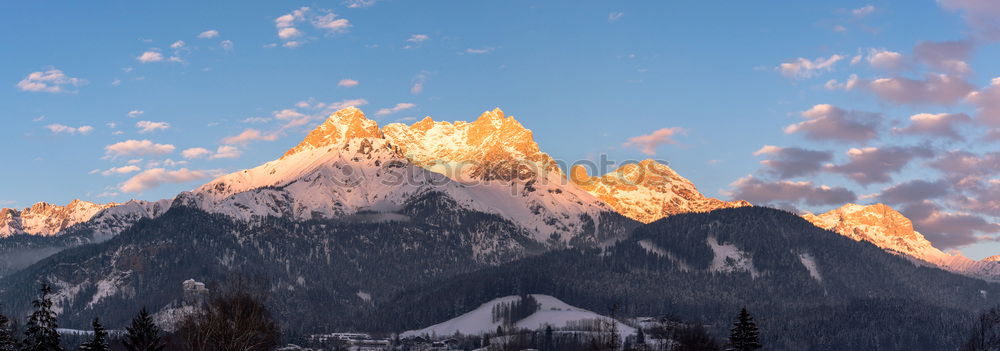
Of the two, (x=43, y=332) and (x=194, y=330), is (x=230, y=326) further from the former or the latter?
(x=43, y=332)

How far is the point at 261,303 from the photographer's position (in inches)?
7510

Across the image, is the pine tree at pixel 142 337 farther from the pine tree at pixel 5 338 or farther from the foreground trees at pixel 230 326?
the pine tree at pixel 5 338

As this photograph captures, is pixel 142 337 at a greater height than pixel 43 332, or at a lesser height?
lesser

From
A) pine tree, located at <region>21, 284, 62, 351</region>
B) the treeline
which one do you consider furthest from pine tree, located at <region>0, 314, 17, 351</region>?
pine tree, located at <region>21, 284, 62, 351</region>

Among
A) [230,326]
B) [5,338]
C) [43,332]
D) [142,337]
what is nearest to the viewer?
[5,338]

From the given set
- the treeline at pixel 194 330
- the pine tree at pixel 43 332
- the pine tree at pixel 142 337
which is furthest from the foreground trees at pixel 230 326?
the pine tree at pixel 43 332

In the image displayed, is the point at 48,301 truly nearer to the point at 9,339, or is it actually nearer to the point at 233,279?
the point at 9,339

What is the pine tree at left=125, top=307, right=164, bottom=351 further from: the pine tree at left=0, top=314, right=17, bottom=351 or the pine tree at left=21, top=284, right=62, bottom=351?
the pine tree at left=0, top=314, right=17, bottom=351

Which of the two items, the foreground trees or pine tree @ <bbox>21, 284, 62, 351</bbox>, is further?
the foreground trees

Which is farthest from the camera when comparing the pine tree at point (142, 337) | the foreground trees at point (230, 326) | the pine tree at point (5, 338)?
the foreground trees at point (230, 326)

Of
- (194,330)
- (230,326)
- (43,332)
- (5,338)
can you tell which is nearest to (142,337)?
(194,330)

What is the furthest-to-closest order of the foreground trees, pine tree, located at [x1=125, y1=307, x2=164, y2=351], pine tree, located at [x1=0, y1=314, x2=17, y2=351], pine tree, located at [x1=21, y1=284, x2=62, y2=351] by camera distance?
1. the foreground trees
2. pine tree, located at [x1=125, y1=307, x2=164, y2=351]
3. pine tree, located at [x1=21, y1=284, x2=62, y2=351]
4. pine tree, located at [x1=0, y1=314, x2=17, y2=351]

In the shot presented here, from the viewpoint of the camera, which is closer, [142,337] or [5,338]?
[5,338]

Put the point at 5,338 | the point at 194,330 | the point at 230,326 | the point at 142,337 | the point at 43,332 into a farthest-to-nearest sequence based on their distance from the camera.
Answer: the point at 230,326, the point at 194,330, the point at 43,332, the point at 142,337, the point at 5,338
